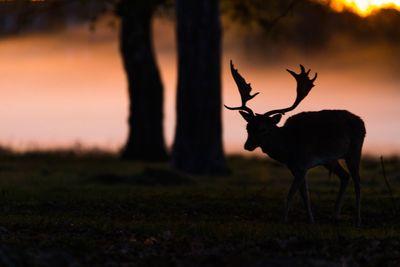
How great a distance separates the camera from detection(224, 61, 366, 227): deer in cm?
1711

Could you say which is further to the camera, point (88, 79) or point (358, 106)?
point (88, 79)

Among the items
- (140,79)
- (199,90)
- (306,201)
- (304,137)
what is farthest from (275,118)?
(140,79)

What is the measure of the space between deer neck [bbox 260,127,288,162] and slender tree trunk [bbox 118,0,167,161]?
16833mm

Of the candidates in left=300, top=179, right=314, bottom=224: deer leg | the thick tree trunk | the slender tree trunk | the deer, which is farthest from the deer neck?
the slender tree trunk

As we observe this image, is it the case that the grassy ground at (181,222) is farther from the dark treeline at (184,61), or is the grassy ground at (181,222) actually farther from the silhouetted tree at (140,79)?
the silhouetted tree at (140,79)

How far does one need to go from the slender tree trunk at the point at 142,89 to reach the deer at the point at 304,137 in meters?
16.3

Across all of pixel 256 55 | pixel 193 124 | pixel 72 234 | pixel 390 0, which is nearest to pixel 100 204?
pixel 72 234

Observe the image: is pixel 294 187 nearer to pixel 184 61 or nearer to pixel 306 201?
pixel 306 201

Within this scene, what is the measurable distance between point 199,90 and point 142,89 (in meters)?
6.68

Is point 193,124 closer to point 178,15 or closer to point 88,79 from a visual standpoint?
point 178,15

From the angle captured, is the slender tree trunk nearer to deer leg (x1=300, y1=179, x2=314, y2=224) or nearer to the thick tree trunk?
the thick tree trunk

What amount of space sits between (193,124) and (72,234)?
1328cm

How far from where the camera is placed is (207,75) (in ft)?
92.0

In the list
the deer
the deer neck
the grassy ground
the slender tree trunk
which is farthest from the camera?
the slender tree trunk
